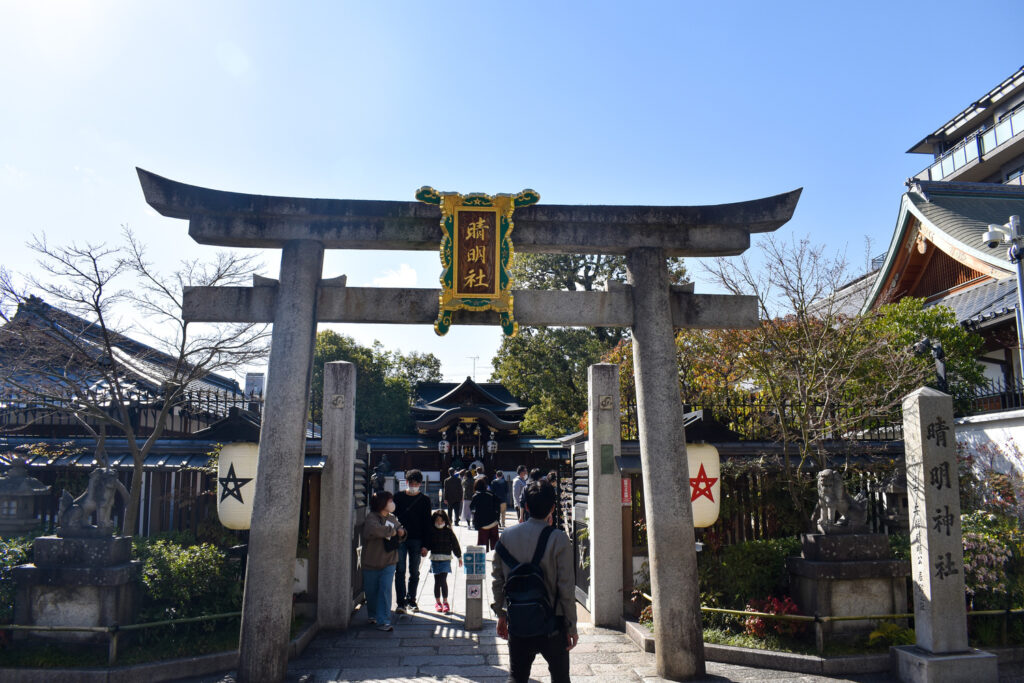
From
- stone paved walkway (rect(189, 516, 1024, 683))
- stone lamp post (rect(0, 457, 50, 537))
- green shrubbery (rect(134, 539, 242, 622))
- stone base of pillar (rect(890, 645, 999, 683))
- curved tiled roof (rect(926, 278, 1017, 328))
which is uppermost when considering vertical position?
curved tiled roof (rect(926, 278, 1017, 328))

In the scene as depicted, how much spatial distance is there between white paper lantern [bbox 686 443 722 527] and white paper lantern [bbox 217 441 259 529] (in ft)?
17.4

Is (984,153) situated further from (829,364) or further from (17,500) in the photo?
(17,500)

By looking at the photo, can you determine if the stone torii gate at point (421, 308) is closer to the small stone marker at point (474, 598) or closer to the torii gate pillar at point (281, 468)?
the torii gate pillar at point (281, 468)

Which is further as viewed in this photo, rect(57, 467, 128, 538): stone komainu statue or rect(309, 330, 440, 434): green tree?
rect(309, 330, 440, 434): green tree

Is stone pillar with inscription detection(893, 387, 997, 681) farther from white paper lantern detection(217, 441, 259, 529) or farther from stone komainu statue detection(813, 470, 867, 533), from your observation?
white paper lantern detection(217, 441, 259, 529)

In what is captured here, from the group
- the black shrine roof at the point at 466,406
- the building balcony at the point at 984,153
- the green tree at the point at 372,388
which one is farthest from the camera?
the green tree at the point at 372,388

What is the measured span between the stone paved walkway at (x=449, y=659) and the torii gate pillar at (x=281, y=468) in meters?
0.55

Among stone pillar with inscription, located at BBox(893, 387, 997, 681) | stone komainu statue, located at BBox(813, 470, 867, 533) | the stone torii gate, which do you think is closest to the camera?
stone pillar with inscription, located at BBox(893, 387, 997, 681)

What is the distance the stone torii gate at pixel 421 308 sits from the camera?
273 inches

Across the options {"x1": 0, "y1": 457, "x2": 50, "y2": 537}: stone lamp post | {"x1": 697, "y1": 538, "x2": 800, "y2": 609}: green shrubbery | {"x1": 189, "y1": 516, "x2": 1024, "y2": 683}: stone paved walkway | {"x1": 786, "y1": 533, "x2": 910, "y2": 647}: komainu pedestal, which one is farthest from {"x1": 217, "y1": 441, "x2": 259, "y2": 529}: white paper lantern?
{"x1": 786, "y1": 533, "x2": 910, "y2": 647}: komainu pedestal

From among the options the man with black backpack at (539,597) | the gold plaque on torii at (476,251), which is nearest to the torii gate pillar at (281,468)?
the gold plaque on torii at (476,251)

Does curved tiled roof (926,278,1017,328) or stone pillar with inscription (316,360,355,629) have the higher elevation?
curved tiled roof (926,278,1017,328)

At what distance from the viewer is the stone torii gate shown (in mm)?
6945

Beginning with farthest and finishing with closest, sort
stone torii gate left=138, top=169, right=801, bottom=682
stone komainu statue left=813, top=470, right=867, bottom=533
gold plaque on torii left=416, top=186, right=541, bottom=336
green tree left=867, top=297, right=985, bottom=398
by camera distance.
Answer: green tree left=867, top=297, right=985, bottom=398
stone komainu statue left=813, top=470, right=867, bottom=533
gold plaque on torii left=416, top=186, right=541, bottom=336
stone torii gate left=138, top=169, right=801, bottom=682
